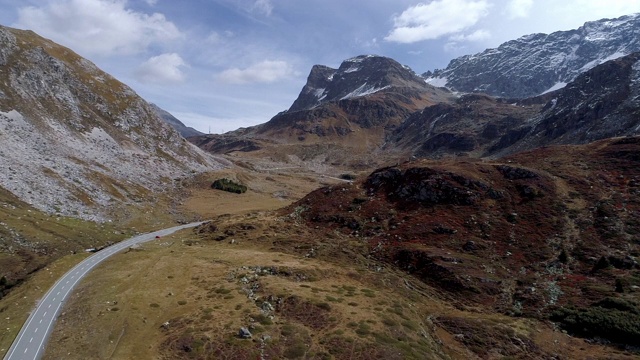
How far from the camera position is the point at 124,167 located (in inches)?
5271

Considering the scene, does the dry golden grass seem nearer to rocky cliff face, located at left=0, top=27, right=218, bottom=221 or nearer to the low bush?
the low bush

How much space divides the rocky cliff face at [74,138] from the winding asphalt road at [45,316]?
3147 cm

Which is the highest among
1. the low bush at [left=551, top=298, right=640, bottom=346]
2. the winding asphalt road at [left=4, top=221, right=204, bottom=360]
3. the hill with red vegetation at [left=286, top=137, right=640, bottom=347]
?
the hill with red vegetation at [left=286, top=137, right=640, bottom=347]

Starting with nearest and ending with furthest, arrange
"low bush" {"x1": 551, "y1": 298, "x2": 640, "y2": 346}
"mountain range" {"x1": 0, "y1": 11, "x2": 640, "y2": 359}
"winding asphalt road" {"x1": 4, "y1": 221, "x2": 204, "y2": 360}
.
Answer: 1. "winding asphalt road" {"x1": 4, "y1": 221, "x2": 204, "y2": 360}
2. "mountain range" {"x1": 0, "y1": 11, "x2": 640, "y2": 359}
3. "low bush" {"x1": 551, "y1": 298, "x2": 640, "y2": 346}

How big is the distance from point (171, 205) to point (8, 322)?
3070 inches

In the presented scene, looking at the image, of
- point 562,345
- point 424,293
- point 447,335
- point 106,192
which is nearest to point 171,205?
point 106,192

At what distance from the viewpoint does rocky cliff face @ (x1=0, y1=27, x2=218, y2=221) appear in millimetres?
98150

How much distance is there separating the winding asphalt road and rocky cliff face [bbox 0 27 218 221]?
103 ft

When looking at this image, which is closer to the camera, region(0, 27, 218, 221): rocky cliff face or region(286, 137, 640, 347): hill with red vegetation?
region(286, 137, 640, 347): hill with red vegetation

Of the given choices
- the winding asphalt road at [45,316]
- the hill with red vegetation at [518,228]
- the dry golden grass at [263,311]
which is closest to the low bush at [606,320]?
the hill with red vegetation at [518,228]

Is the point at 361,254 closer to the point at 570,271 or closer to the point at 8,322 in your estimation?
the point at 570,271

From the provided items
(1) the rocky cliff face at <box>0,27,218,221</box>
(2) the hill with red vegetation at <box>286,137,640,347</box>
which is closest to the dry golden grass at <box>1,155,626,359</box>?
(2) the hill with red vegetation at <box>286,137,640,347</box>

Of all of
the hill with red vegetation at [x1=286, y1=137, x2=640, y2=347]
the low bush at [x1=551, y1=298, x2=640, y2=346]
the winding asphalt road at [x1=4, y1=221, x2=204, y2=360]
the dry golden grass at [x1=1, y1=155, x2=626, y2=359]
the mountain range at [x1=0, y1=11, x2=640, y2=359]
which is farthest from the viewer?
the hill with red vegetation at [x1=286, y1=137, x2=640, y2=347]

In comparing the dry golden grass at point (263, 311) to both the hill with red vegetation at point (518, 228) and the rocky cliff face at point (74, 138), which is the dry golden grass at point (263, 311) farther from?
the rocky cliff face at point (74, 138)
